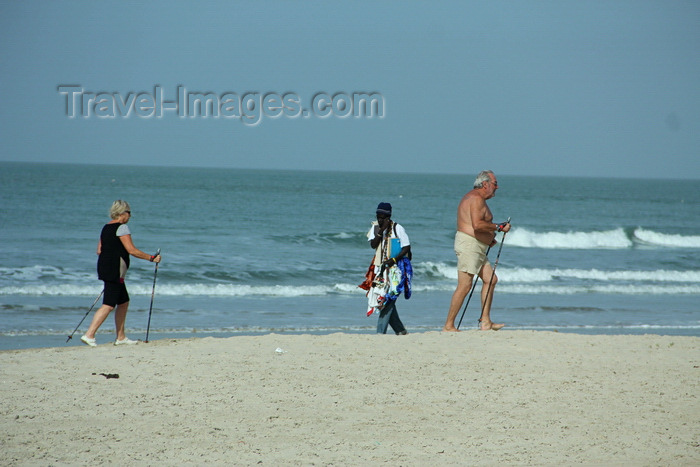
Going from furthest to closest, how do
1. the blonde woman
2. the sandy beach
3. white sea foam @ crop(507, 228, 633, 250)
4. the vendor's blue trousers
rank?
white sea foam @ crop(507, 228, 633, 250)
the vendor's blue trousers
the blonde woman
the sandy beach

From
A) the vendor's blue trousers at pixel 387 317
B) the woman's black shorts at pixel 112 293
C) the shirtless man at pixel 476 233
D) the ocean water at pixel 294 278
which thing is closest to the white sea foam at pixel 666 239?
the ocean water at pixel 294 278

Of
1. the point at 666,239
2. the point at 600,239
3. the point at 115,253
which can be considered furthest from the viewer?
the point at 666,239

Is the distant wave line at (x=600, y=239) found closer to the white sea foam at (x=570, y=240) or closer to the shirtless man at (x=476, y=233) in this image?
the white sea foam at (x=570, y=240)

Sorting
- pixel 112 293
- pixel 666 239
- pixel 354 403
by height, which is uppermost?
pixel 112 293

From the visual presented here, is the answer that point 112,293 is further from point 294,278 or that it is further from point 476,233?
point 294,278

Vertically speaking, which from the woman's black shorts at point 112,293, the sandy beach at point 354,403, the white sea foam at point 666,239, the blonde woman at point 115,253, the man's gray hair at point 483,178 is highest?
the man's gray hair at point 483,178

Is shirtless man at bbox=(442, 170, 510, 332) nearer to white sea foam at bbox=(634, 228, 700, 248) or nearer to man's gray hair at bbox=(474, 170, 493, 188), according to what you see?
man's gray hair at bbox=(474, 170, 493, 188)

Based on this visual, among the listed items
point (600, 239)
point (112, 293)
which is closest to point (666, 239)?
point (600, 239)

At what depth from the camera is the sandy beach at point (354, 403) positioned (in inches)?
182

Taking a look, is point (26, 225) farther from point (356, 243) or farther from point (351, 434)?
point (351, 434)

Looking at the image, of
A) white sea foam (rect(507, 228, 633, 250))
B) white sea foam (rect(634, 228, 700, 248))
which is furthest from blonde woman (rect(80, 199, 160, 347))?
white sea foam (rect(634, 228, 700, 248))

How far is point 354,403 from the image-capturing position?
560cm

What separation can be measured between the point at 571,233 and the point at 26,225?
889 inches

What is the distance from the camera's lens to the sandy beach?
182 inches
